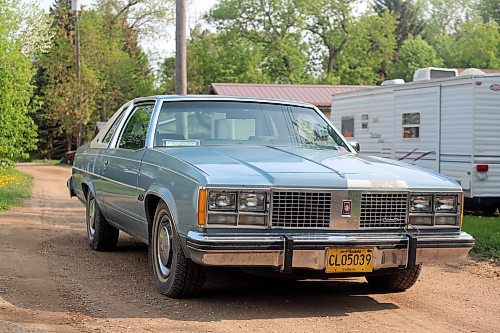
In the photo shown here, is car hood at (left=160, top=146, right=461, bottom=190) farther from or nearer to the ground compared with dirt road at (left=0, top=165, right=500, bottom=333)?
farther from the ground

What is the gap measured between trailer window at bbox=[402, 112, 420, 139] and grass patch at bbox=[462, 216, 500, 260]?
9.49 feet

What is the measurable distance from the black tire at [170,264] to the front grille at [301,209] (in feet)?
2.52

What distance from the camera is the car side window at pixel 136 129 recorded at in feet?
23.0

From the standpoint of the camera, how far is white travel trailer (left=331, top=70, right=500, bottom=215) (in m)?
13.0

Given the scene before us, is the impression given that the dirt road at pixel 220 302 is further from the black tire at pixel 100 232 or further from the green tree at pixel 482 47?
the green tree at pixel 482 47

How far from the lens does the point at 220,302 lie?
5898 mm

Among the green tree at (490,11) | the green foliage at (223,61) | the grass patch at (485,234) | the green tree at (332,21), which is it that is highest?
the green tree at (490,11)

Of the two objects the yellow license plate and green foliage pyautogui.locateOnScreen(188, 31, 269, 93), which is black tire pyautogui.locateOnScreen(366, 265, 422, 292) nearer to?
the yellow license plate

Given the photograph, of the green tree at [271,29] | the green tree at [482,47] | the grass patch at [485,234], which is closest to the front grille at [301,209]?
the grass patch at [485,234]

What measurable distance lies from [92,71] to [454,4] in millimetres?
35060

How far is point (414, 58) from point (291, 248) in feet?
165

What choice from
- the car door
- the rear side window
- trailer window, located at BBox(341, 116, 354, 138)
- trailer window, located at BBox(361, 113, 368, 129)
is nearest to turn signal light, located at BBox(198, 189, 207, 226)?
the car door

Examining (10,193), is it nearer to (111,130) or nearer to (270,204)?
(111,130)

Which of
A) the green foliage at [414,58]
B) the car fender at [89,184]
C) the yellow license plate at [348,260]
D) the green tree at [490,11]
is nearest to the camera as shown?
the yellow license plate at [348,260]
